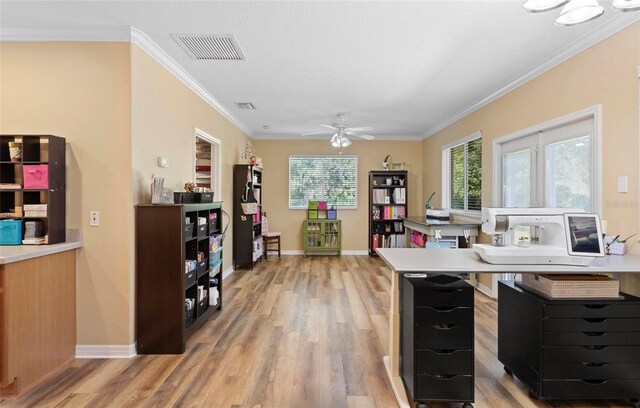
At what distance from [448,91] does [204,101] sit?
3157 mm

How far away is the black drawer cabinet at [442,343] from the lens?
1991 mm

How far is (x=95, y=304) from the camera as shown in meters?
2.78

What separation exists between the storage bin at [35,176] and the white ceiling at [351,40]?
112cm

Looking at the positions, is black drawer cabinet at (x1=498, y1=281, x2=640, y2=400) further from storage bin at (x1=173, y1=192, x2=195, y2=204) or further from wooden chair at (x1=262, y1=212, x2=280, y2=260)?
wooden chair at (x1=262, y1=212, x2=280, y2=260)

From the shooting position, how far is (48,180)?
2.56m

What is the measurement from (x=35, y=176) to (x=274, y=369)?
2299 mm

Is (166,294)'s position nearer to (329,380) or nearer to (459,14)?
(329,380)

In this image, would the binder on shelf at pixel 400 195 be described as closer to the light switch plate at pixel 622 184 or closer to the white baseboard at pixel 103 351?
the light switch plate at pixel 622 184

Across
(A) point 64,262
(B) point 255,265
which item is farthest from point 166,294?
(B) point 255,265

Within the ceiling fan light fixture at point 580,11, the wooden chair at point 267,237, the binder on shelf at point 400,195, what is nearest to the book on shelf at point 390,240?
the binder on shelf at point 400,195

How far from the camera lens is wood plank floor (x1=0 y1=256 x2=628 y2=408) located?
2.18 meters

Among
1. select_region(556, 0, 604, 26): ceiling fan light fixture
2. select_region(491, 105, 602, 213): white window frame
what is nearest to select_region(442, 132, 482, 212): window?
select_region(491, 105, 602, 213): white window frame

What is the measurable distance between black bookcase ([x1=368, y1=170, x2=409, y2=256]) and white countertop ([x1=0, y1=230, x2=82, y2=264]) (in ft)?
18.4

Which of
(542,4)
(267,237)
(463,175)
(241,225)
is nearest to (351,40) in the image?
(542,4)
